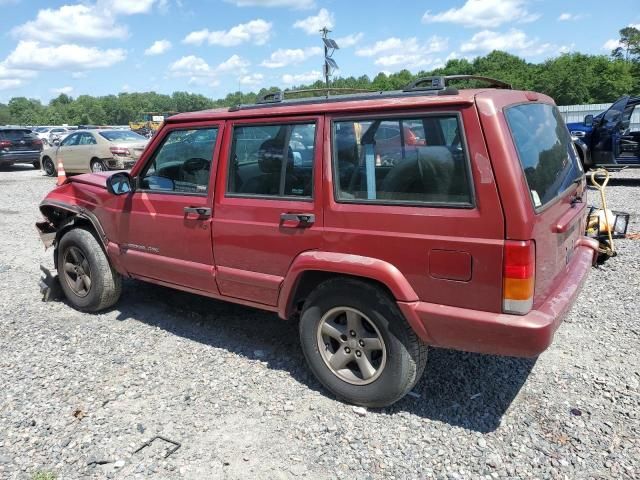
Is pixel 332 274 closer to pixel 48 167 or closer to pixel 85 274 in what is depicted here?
pixel 85 274

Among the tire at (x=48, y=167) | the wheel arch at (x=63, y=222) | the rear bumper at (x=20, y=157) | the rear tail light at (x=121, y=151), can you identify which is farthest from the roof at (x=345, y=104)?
the rear bumper at (x=20, y=157)

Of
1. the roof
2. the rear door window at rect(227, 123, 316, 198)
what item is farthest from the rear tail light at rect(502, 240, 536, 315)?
the rear door window at rect(227, 123, 316, 198)

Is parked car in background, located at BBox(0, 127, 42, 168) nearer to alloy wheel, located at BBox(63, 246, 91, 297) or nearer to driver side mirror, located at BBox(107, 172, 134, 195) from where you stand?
alloy wheel, located at BBox(63, 246, 91, 297)

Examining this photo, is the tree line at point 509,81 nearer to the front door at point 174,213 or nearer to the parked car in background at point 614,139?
the front door at point 174,213

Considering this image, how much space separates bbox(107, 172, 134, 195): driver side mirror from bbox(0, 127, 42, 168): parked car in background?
17940mm

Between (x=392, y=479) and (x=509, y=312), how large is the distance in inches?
40.8

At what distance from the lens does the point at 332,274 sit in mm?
3178

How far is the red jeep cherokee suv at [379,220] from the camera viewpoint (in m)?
2.58

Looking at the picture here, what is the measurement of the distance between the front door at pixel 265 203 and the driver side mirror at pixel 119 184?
0.96 metres

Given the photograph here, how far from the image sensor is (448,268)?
268 cm

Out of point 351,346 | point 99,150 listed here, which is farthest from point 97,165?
point 351,346

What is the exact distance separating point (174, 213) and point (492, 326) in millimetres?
2436

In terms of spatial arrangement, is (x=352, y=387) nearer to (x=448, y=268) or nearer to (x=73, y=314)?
(x=448, y=268)

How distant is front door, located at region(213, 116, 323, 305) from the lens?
10.4 ft
